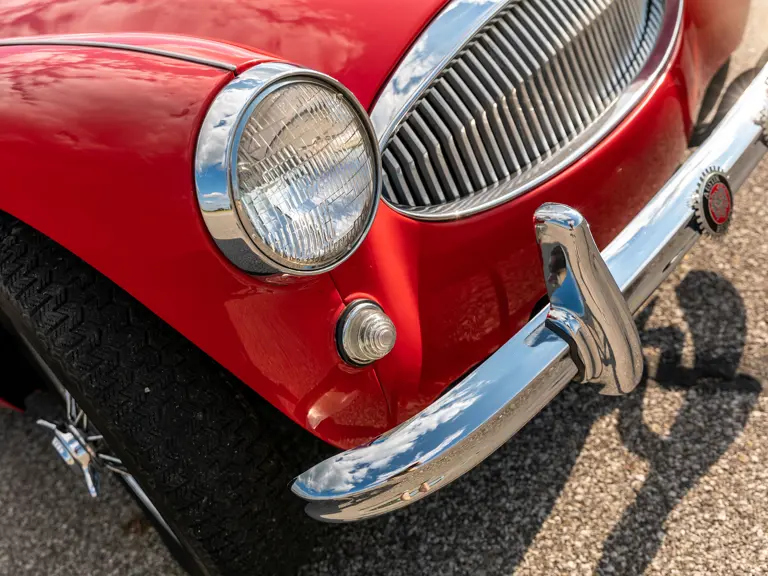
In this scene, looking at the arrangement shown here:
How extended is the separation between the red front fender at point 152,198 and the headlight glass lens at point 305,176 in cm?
8

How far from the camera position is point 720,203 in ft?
5.09

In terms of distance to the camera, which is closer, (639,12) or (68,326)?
(68,326)

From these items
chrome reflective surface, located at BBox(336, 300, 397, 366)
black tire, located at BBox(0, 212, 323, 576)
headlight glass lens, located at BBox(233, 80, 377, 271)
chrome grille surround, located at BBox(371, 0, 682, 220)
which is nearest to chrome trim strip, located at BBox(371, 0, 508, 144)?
chrome grille surround, located at BBox(371, 0, 682, 220)

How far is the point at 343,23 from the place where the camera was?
1497 millimetres

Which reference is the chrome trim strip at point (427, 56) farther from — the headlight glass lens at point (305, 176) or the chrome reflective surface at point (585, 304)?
the chrome reflective surface at point (585, 304)

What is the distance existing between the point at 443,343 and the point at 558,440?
0.59m

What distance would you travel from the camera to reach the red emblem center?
1528mm

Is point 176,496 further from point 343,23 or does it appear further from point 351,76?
point 343,23

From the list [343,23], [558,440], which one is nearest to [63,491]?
[558,440]

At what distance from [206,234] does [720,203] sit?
40.9 inches

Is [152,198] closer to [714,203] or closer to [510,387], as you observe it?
[510,387]

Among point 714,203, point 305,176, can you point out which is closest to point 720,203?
point 714,203

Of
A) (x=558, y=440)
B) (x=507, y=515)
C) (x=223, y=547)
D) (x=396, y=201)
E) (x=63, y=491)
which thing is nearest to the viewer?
(x=223, y=547)

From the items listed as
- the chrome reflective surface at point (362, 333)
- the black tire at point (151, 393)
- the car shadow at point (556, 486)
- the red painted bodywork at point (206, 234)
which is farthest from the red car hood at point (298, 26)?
the car shadow at point (556, 486)
